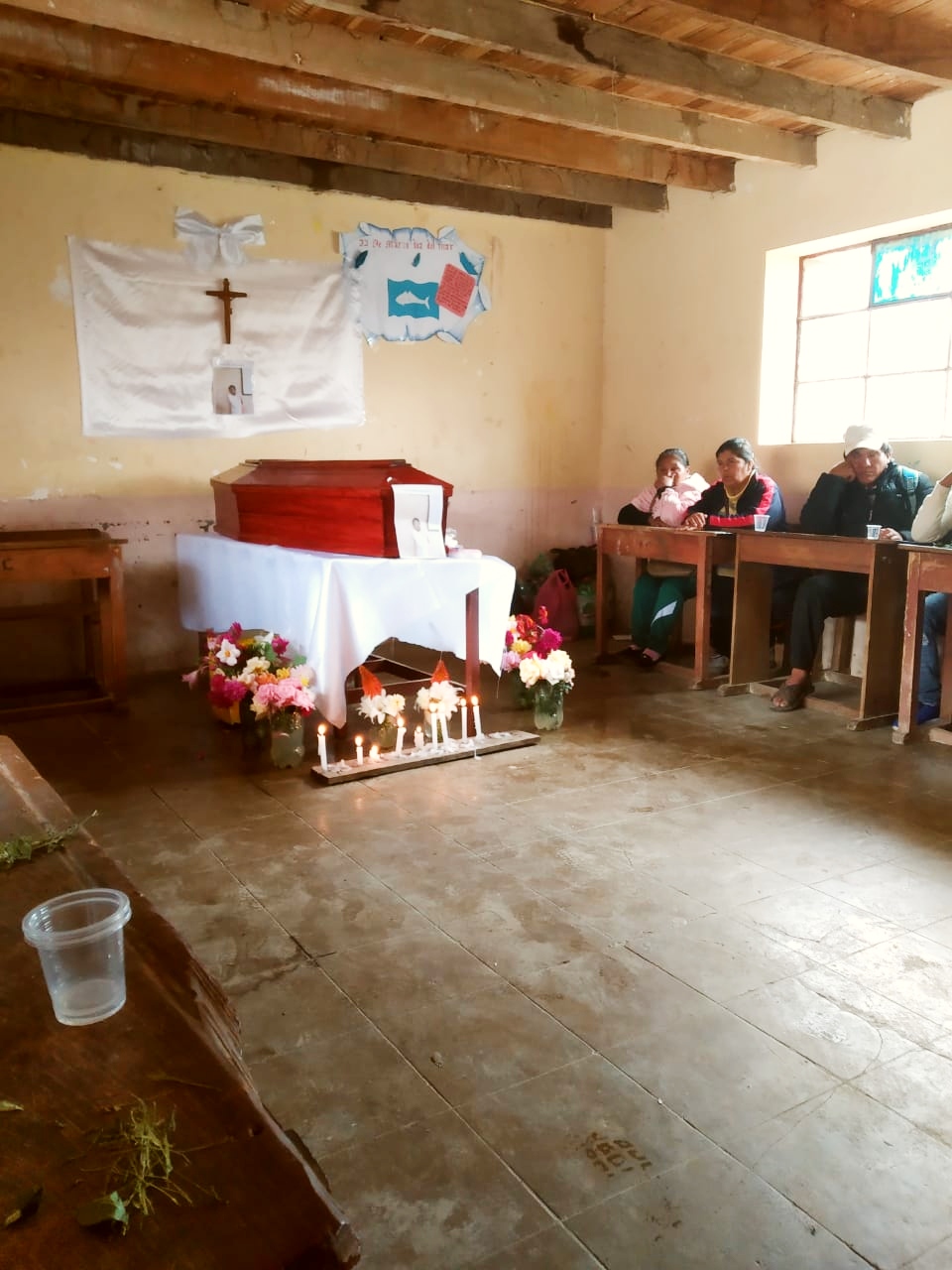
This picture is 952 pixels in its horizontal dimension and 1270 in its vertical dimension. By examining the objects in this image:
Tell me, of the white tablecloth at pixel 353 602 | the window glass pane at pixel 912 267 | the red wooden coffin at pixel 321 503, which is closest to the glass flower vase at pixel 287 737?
the white tablecloth at pixel 353 602

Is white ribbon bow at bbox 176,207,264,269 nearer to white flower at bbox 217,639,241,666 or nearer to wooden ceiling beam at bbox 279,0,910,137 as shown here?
wooden ceiling beam at bbox 279,0,910,137

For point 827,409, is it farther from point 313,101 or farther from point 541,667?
point 313,101

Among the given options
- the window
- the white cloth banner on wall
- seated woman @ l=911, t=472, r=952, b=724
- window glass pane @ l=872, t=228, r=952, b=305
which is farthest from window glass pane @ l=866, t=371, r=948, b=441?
the white cloth banner on wall

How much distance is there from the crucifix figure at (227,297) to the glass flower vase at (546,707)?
2.74m

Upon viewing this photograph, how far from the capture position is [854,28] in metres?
3.81

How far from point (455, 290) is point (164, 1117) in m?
5.74

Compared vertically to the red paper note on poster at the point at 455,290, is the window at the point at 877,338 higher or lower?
lower

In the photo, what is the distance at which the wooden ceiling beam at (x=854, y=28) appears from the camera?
3.53 metres

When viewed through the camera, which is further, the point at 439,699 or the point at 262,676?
the point at 439,699

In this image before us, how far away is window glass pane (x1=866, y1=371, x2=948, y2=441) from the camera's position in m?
4.76

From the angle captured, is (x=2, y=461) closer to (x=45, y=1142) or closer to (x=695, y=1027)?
(x=695, y=1027)

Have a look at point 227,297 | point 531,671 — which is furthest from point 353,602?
point 227,297

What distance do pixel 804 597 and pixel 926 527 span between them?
686 millimetres

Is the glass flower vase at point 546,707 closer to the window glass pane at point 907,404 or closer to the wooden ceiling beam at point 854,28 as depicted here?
the window glass pane at point 907,404
